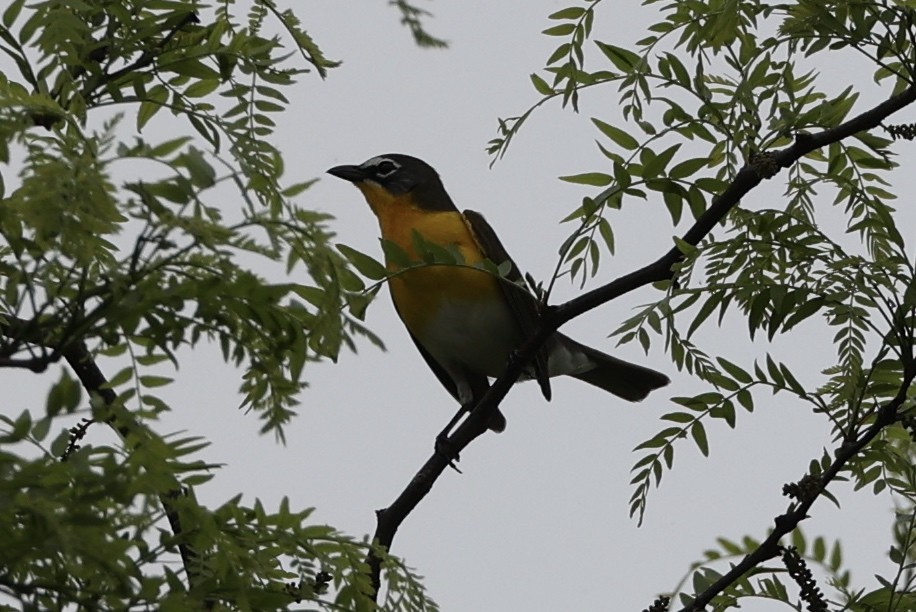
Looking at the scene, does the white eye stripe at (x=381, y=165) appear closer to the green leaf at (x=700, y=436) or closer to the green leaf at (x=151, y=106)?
the green leaf at (x=700, y=436)

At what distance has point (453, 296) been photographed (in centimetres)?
684

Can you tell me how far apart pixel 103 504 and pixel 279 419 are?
0.40 m

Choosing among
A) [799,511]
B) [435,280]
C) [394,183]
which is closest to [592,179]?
[799,511]

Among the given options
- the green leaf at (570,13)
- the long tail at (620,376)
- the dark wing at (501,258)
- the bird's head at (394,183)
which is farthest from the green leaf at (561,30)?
the long tail at (620,376)

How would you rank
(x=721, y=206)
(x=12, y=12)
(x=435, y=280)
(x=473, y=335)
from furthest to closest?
(x=473, y=335) → (x=435, y=280) → (x=721, y=206) → (x=12, y=12)

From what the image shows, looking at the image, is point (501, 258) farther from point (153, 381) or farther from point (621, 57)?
point (153, 381)

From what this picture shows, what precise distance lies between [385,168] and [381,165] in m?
0.04

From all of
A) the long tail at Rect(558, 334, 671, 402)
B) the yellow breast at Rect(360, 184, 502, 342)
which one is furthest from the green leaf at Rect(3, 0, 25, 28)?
the long tail at Rect(558, 334, 671, 402)

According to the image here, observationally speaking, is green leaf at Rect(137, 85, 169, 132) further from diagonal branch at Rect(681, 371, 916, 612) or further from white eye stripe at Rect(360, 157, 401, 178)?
white eye stripe at Rect(360, 157, 401, 178)

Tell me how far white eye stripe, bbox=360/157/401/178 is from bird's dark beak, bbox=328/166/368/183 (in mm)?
41

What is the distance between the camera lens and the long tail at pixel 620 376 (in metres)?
7.93

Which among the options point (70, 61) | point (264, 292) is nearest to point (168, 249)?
point (264, 292)

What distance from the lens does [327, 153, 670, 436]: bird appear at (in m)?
6.84

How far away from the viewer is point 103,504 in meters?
1.90
